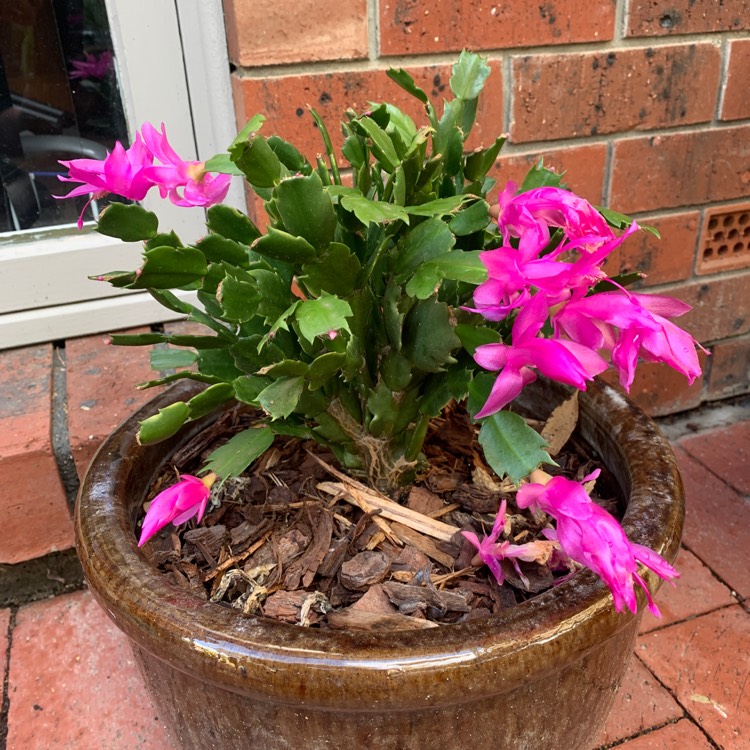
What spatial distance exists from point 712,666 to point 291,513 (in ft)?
2.07

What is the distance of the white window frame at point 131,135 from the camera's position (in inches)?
39.8

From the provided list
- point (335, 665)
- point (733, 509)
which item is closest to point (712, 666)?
point (733, 509)

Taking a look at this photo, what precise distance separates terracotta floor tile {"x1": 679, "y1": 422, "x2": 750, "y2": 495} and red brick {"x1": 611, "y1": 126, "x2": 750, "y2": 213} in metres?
0.45

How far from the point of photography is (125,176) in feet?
1.85

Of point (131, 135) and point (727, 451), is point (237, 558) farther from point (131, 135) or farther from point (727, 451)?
point (727, 451)

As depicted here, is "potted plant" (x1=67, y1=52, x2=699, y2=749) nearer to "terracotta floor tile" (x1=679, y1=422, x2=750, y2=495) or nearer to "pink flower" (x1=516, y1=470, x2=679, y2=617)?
"pink flower" (x1=516, y1=470, x2=679, y2=617)

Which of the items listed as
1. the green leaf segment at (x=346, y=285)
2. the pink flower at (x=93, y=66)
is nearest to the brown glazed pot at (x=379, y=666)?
the green leaf segment at (x=346, y=285)

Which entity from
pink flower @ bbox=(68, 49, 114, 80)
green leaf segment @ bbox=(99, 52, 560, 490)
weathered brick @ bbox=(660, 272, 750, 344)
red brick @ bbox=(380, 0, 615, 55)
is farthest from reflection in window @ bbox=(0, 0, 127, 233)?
weathered brick @ bbox=(660, 272, 750, 344)

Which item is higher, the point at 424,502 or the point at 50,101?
the point at 50,101

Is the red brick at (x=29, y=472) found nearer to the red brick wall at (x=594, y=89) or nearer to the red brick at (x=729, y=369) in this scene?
the red brick wall at (x=594, y=89)

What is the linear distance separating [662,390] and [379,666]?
1051mm

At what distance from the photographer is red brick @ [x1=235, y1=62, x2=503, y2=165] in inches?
37.0

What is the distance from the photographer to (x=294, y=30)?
921 millimetres

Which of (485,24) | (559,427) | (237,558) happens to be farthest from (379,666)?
(485,24)
